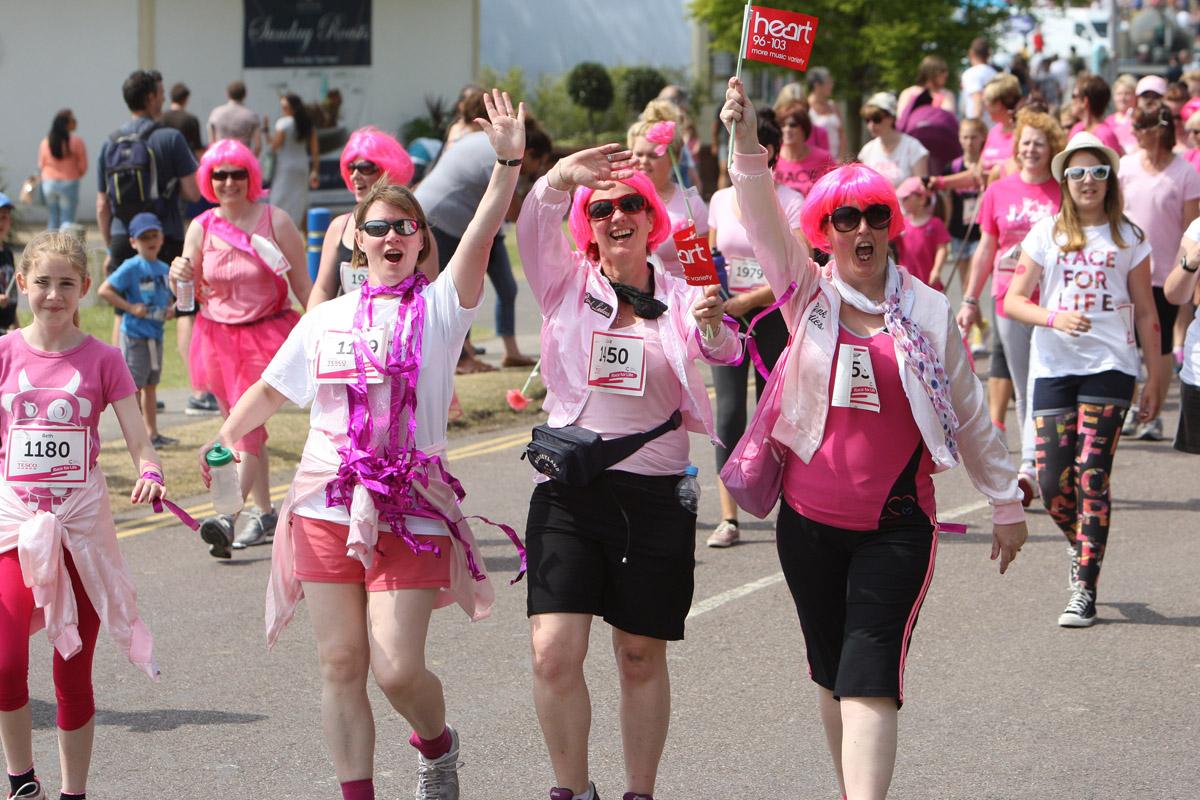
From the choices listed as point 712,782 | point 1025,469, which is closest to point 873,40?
point 1025,469

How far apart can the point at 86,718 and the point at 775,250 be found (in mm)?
2338

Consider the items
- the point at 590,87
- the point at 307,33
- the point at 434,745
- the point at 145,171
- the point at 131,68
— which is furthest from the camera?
Result: the point at 590,87

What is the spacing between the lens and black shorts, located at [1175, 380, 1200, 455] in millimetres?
6621

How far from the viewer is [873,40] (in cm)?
3259

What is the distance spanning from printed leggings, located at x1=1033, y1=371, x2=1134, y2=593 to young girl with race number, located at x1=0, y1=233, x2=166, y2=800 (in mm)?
3788

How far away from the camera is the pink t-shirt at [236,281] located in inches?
315

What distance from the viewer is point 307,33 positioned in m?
29.4

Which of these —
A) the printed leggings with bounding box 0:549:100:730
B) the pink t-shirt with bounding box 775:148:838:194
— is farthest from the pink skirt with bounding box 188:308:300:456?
the printed leggings with bounding box 0:549:100:730

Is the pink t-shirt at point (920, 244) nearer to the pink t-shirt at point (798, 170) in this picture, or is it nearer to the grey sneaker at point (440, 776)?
the pink t-shirt at point (798, 170)

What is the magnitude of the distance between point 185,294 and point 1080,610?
438 centimetres

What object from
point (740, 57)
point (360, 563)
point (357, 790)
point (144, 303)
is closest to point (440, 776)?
point (357, 790)

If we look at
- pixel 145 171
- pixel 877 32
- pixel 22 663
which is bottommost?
pixel 22 663

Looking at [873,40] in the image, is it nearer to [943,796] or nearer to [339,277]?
[339,277]

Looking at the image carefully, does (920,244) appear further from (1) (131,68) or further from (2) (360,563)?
A: (1) (131,68)
